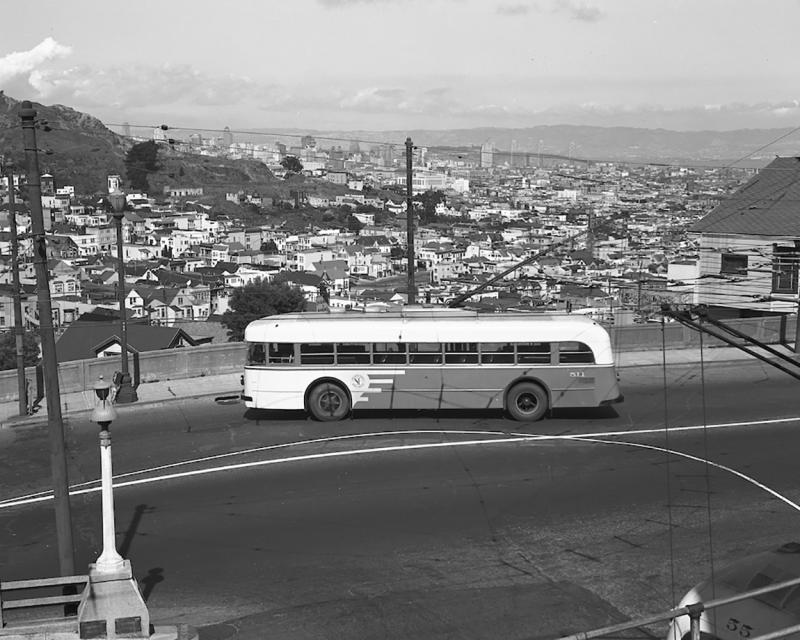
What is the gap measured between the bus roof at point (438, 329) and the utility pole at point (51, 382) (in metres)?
9.13

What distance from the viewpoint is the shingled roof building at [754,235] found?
110ft

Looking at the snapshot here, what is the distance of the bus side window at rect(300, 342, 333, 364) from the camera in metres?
21.2

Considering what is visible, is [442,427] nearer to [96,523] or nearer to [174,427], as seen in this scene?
[174,427]

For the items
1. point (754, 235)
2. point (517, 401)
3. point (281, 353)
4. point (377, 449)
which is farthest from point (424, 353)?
point (754, 235)

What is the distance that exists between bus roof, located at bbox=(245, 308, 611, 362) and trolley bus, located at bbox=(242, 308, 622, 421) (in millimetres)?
22

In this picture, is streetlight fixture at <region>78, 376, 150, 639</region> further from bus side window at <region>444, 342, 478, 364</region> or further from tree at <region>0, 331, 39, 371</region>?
tree at <region>0, 331, 39, 371</region>

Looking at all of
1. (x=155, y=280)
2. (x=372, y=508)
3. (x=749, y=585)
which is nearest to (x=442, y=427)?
(x=372, y=508)

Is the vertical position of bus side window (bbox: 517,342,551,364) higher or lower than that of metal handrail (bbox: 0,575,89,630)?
higher

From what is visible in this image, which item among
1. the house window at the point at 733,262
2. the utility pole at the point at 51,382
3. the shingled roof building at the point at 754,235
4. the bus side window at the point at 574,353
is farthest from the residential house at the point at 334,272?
the utility pole at the point at 51,382

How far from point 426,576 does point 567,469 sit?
18.3 ft

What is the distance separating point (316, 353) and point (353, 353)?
2.66 ft

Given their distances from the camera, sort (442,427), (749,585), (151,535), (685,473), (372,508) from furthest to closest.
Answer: (442,427)
(685,473)
(372,508)
(151,535)
(749,585)

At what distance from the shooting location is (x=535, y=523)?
47.9 ft

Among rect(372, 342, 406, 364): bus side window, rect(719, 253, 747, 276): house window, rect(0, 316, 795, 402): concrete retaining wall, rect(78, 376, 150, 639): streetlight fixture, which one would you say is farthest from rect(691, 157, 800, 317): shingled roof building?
rect(78, 376, 150, 639): streetlight fixture
